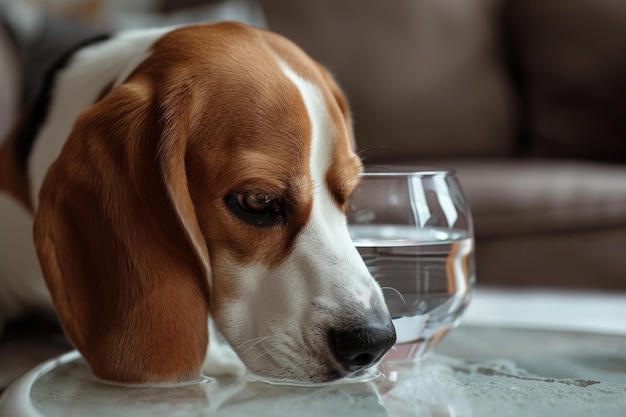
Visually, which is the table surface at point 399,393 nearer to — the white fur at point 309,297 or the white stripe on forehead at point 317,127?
the white fur at point 309,297

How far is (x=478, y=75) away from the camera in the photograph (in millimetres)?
3111

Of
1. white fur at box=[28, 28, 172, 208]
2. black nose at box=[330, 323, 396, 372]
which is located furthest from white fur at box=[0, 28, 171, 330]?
black nose at box=[330, 323, 396, 372]

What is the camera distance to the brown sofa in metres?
2.91

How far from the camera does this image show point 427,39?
3.12m

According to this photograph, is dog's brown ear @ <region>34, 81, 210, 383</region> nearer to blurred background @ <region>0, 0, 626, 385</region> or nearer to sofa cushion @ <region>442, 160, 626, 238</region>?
sofa cushion @ <region>442, 160, 626, 238</region>

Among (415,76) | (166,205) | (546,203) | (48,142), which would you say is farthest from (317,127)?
(415,76)

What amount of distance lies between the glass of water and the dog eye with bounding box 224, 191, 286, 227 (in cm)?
12

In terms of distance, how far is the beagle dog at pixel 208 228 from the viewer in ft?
3.16

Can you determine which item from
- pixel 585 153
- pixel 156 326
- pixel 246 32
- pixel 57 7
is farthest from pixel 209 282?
pixel 57 7

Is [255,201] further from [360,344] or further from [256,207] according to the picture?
[360,344]

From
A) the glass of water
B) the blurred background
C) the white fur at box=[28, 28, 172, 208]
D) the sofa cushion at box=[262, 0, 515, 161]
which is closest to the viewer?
the glass of water

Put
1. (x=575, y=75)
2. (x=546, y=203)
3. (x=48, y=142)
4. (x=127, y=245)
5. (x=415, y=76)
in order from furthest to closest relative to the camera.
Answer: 1. (x=415, y=76)
2. (x=575, y=75)
3. (x=546, y=203)
4. (x=48, y=142)
5. (x=127, y=245)

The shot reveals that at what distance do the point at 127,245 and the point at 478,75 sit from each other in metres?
2.36

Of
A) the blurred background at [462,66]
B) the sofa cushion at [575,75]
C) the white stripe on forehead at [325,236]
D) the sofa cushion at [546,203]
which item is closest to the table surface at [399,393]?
the white stripe on forehead at [325,236]
